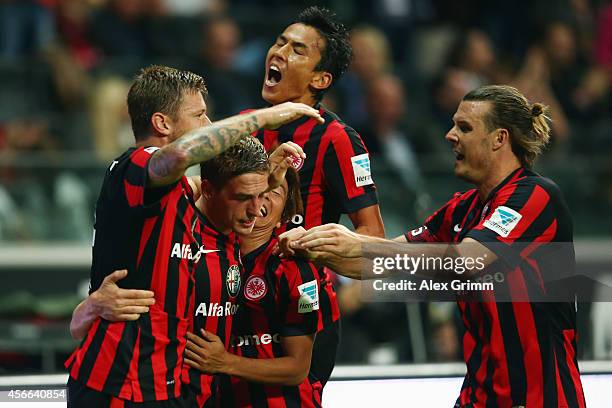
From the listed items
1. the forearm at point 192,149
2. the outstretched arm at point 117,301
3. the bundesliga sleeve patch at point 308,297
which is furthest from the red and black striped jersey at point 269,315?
the forearm at point 192,149

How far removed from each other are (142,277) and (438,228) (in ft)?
4.85

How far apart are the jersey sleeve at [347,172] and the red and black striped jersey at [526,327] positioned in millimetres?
638

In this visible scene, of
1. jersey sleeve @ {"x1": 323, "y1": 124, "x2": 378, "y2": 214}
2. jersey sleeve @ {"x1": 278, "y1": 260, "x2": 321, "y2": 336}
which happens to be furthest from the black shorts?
jersey sleeve @ {"x1": 323, "y1": 124, "x2": 378, "y2": 214}

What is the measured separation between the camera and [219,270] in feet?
12.6

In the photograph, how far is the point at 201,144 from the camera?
140 inches

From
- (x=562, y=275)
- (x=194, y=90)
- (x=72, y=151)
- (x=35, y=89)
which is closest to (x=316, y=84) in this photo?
(x=194, y=90)

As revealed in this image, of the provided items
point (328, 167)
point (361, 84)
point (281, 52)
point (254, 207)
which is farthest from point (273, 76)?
point (361, 84)

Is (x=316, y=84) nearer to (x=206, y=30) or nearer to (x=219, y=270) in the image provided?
(x=219, y=270)

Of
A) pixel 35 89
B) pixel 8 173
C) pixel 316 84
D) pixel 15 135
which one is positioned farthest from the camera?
pixel 35 89

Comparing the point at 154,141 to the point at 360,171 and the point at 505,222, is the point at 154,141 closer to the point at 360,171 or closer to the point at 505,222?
the point at 360,171

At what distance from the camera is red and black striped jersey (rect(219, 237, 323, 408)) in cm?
402

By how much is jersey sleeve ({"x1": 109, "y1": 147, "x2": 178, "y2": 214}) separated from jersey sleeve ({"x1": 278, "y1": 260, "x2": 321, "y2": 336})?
2.06ft

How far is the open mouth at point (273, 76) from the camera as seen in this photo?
473 centimetres

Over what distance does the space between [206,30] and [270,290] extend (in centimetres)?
569
